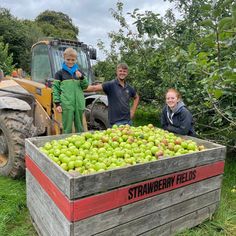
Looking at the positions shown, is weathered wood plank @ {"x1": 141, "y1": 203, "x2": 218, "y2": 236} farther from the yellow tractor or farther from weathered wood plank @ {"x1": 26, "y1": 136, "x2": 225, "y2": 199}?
the yellow tractor

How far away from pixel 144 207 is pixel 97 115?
3047 mm

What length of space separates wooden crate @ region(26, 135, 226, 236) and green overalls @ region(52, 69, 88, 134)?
32.1 inches

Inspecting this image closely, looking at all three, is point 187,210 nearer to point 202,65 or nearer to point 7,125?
point 202,65

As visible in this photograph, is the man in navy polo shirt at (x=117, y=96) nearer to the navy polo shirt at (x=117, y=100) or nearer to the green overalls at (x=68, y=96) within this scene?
the navy polo shirt at (x=117, y=100)

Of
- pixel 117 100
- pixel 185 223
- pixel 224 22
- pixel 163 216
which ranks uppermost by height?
pixel 224 22

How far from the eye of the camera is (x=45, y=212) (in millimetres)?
2750

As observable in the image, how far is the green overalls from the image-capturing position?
4180 mm

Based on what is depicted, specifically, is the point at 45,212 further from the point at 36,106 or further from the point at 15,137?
the point at 36,106

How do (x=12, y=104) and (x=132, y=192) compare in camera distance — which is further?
(x=12, y=104)

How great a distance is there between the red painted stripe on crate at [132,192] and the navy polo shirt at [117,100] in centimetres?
170

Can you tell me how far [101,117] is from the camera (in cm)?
551

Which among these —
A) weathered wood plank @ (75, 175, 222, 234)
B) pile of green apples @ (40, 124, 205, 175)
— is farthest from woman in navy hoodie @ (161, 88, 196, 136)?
weathered wood plank @ (75, 175, 222, 234)

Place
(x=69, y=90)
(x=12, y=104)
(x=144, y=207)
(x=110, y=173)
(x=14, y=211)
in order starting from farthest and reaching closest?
(x=12, y=104) → (x=69, y=90) → (x=14, y=211) → (x=144, y=207) → (x=110, y=173)

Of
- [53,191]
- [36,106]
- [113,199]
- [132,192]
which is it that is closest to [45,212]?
[53,191]
